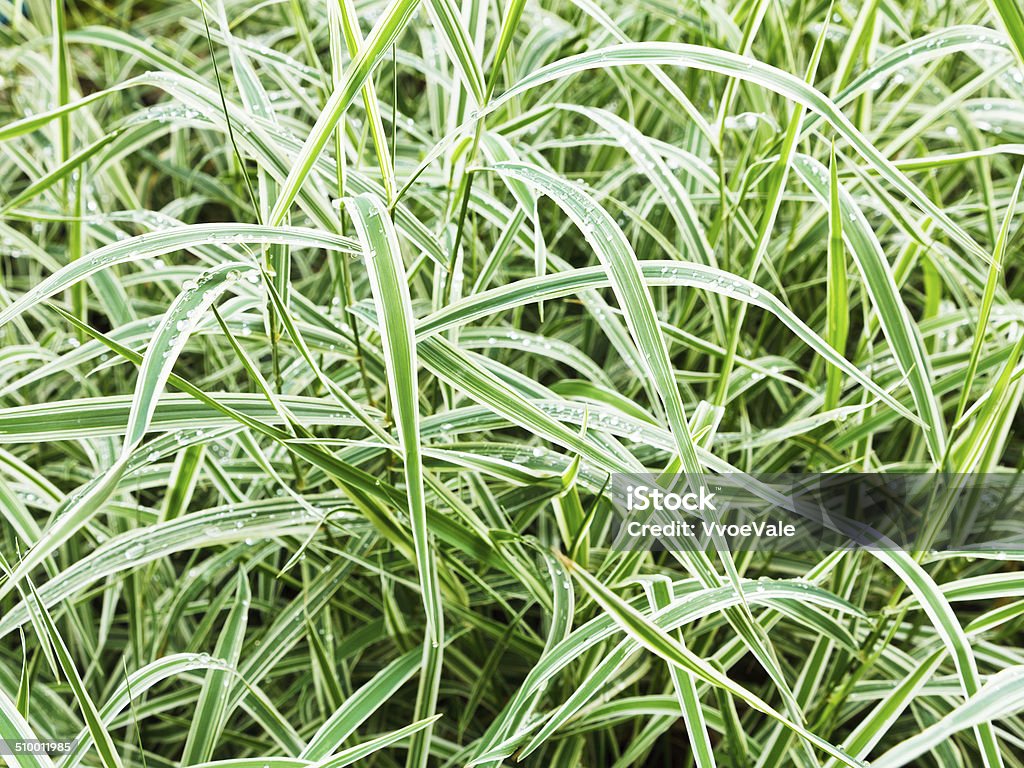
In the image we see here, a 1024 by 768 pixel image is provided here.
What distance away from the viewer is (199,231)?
463 millimetres

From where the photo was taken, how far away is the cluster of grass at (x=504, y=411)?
0.47 m

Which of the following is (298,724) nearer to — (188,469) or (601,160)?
(188,469)

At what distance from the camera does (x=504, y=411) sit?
1.63 ft

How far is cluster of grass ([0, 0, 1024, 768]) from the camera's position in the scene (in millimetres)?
474

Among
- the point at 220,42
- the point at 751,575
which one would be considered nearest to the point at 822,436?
the point at 751,575

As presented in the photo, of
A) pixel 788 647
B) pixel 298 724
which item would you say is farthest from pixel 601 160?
pixel 298 724

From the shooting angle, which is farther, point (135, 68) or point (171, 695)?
point (135, 68)

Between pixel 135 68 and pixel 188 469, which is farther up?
pixel 135 68

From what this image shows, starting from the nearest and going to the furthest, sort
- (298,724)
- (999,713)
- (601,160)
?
(999,713), (298,724), (601,160)

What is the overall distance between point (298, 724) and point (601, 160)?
65 cm

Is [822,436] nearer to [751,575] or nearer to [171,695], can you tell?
[751,575]

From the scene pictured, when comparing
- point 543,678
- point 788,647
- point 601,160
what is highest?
point 601,160

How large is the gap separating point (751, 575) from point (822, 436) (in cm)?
15

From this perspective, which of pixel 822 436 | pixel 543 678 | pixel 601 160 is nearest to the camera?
pixel 543 678
